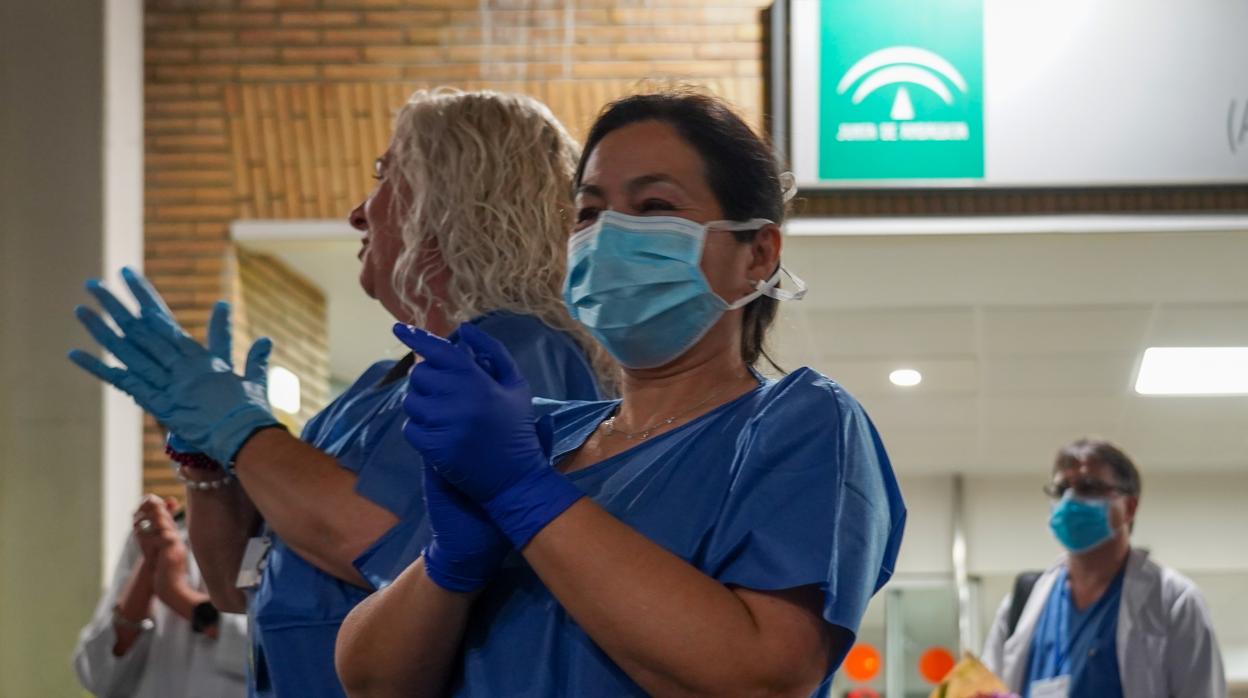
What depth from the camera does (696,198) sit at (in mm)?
1717

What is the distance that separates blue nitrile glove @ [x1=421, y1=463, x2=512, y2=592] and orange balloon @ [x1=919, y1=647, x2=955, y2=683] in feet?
39.9

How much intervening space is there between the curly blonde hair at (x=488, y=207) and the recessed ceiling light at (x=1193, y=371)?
27.8 feet

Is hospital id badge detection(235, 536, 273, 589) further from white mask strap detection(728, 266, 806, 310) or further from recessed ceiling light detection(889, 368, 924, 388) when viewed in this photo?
recessed ceiling light detection(889, 368, 924, 388)

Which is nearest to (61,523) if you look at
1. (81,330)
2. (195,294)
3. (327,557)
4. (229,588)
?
(81,330)

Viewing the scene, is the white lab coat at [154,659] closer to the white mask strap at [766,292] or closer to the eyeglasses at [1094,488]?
the white mask strap at [766,292]

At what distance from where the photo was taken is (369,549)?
2047 mm

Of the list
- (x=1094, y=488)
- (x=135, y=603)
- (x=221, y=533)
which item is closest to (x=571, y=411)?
(x=221, y=533)

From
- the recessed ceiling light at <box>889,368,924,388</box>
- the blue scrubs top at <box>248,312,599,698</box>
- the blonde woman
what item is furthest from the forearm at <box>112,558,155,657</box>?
the recessed ceiling light at <box>889,368,924,388</box>

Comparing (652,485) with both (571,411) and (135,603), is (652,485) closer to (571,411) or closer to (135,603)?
(571,411)

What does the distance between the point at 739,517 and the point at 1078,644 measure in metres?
4.08

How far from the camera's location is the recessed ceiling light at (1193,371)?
10.3 meters

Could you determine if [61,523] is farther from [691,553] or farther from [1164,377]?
[1164,377]

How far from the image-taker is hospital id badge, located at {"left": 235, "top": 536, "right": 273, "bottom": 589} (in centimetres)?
230

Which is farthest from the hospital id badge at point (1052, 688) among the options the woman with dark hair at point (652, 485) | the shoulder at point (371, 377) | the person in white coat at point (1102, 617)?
the woman with dark hair at point (652, 485)
